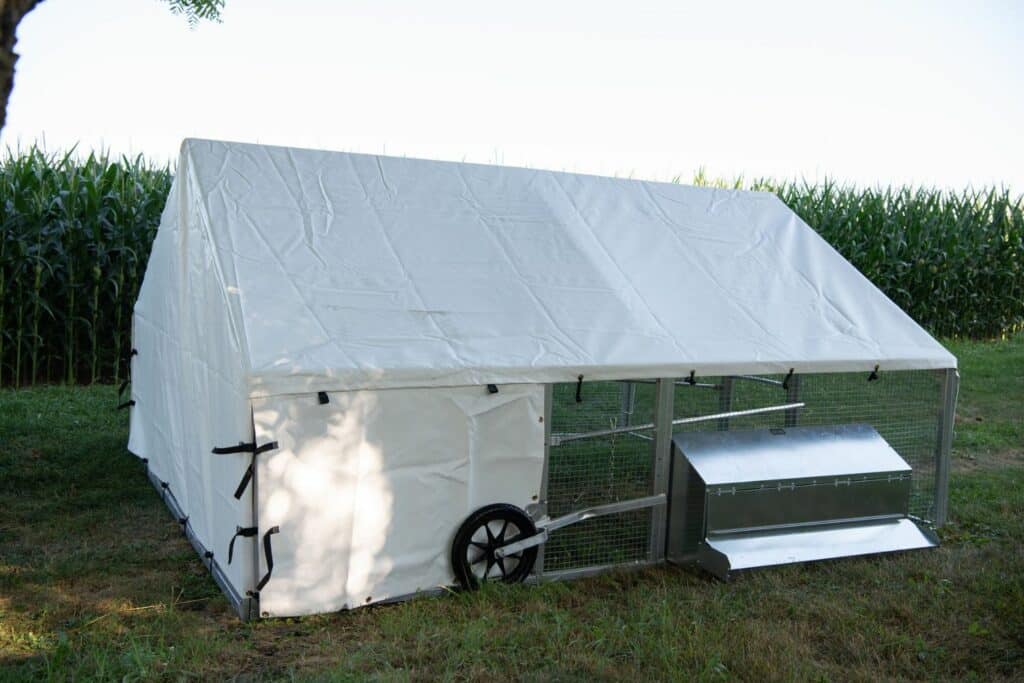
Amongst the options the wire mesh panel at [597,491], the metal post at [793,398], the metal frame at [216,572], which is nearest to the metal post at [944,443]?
the metal post at [793,398]

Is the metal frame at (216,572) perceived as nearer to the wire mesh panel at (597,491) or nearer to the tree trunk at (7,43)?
the wire mesh panel at (597,491)

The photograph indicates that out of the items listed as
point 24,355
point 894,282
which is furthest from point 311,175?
point 894,282

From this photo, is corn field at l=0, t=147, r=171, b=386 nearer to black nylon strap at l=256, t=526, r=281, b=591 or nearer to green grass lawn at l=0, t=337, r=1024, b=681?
green grass lawn at l=0, t=337, r=1024, b=681

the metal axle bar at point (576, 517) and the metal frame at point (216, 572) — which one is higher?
the metal axle bar at point (576, 517)

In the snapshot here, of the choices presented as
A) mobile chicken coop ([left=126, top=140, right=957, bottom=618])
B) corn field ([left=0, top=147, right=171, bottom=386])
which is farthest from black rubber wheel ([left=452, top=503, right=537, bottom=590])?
corn field ([left=0, top=147, right=171, bottom=386])

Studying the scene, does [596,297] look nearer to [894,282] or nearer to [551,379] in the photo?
[551,379]

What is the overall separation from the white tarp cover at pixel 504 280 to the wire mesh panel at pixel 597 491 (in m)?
0.52

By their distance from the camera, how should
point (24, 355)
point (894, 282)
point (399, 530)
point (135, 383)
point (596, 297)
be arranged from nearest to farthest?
point (399, 530), point (596, 297), point (135, 383), point (24, 355), point (894, 282)

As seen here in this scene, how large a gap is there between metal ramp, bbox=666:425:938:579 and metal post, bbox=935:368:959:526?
15.5 inches

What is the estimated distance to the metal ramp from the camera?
14.9ft

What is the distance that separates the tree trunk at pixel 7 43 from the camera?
7.98 ft

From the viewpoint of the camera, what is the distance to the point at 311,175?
4812mm

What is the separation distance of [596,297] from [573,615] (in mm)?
1646

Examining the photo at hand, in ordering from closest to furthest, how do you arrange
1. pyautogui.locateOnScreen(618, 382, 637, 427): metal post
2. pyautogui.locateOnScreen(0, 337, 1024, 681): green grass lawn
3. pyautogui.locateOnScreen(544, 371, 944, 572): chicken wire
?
pyautogui.locateOnScreen(0, 337, 1024, 681): green grass lawn < pyautogui.locateOnScreen(544, 371, 944, 572): chicken wire < pyautogui.locateOnScreen(618, 382, 637, 427): metal post
